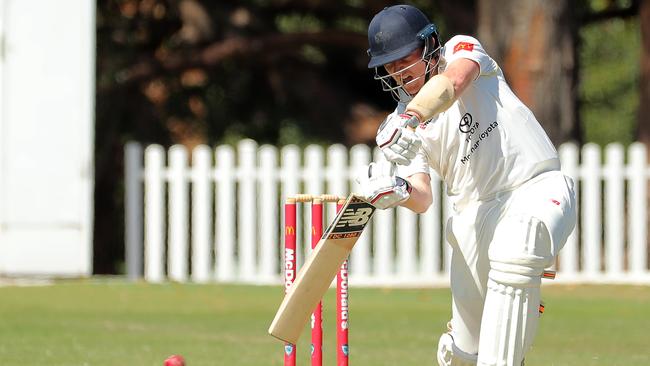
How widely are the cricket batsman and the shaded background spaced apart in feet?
30.0

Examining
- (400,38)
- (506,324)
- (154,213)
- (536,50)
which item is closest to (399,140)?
(400,38)

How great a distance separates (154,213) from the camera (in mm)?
13141

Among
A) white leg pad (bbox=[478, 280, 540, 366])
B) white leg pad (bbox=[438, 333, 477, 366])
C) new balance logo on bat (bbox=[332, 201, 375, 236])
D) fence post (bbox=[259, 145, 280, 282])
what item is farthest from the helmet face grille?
fence post (bbox=[259, 145, 280, 282])

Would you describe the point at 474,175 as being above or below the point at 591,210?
above

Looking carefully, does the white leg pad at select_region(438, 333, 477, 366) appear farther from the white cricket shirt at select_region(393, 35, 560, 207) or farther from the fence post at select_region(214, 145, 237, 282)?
the fence post at select_region(214, 145, 237, 282)

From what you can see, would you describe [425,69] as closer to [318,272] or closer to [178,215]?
[318,272]

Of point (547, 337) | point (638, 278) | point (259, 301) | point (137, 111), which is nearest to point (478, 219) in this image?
point (547, 337)

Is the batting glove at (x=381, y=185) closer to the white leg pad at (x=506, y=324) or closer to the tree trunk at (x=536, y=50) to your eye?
the white leg pad at (x=506, y=324)

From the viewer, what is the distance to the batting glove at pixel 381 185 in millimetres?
5133

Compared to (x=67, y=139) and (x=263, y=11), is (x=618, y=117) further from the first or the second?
(x=67, y=139)

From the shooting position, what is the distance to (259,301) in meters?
11.5

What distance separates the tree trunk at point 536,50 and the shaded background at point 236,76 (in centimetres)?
78

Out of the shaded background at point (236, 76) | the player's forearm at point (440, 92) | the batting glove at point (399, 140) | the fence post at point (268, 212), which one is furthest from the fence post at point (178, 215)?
the batting glove at point (399, 140)

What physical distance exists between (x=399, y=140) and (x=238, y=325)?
532 cm
